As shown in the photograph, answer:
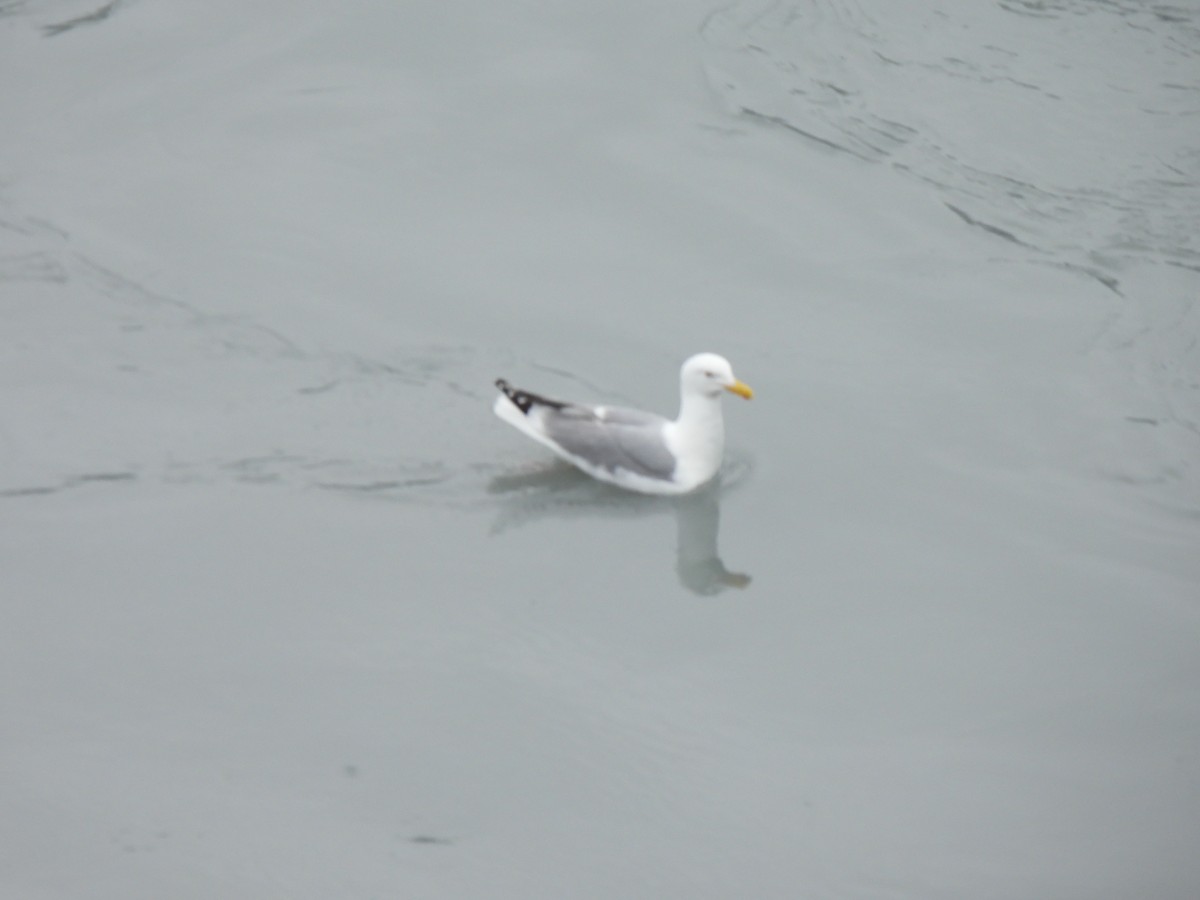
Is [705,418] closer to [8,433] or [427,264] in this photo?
[427,264]

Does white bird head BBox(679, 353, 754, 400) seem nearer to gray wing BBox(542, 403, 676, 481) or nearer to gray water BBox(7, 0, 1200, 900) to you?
gray wing BBox(542, 403, 676, 481)

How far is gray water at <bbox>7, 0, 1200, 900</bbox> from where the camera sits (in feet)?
21.7

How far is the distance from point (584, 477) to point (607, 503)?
1.07 feet

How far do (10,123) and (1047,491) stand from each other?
8.55 metres

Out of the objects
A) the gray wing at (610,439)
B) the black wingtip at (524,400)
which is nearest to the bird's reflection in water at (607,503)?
the gray wing at (610,439)

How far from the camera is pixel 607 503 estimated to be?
9.12 metres

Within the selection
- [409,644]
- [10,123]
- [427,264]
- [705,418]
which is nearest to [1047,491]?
[705,418]

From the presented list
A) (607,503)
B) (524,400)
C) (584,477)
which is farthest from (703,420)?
(524,400)

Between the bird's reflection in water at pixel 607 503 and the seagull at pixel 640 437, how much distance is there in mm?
113

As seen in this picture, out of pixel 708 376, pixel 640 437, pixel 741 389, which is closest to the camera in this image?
pixel 741 389

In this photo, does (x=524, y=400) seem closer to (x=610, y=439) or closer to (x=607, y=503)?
(x=610, y=439)

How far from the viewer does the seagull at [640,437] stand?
901 centimetres

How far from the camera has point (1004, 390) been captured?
32.4 ft

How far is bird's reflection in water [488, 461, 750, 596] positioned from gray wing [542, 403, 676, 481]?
19 centimetres
